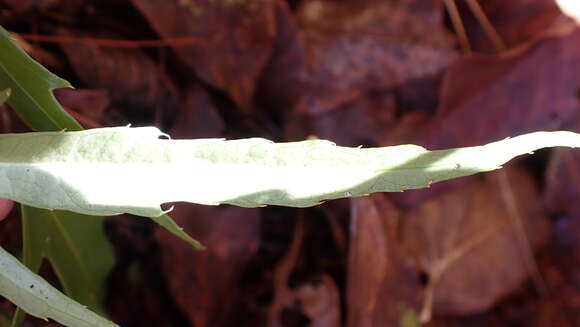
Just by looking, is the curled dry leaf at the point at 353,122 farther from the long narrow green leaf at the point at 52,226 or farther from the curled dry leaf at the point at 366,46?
the long narrow green leaf at the point at 52,226

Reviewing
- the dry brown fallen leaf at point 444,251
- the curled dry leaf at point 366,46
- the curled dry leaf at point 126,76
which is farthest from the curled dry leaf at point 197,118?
the dry brown fallen leaf at point 444,251

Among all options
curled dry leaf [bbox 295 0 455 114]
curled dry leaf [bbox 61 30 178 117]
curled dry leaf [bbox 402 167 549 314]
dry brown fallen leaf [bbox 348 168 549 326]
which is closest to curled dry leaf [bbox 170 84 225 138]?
curled dry leaf [bbox 61 30 178 117]

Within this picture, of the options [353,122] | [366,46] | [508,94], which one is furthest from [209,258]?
[508,94]

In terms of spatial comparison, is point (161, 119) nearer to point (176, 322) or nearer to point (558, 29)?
point (176, 322)

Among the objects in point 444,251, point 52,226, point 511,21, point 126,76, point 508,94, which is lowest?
point 52,226

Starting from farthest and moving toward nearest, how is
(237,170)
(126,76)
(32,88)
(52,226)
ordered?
(126,76), (52,226), (32,88), (237,170)

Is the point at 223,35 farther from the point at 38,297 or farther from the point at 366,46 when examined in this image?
the point at 38,297

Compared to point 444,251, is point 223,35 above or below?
above
